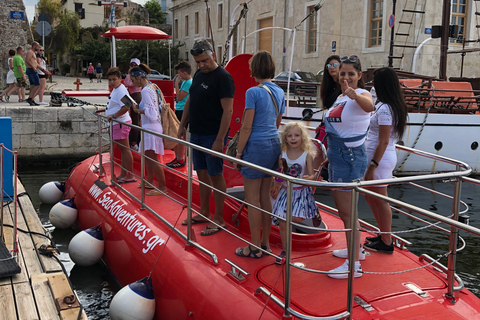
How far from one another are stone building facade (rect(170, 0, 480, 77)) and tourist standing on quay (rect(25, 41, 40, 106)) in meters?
6.01

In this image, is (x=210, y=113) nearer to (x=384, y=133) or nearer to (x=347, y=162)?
(x=347, y=162)

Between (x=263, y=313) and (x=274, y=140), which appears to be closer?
(x=263, y=313)

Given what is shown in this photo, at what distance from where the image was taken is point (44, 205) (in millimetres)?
9367

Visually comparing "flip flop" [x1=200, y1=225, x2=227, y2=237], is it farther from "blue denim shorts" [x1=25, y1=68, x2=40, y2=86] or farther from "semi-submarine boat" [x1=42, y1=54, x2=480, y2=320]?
"blue denim shorts" [x1=25, y1=68, x2=40, y2=86]

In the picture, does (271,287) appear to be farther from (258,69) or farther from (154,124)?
(154,124)

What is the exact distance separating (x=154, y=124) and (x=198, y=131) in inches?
60.0

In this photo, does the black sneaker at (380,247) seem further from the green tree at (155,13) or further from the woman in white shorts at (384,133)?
the green tree at (155,13)

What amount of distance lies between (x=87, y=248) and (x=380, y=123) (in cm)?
356

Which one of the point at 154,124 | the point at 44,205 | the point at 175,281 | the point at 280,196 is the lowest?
the point at 44,205

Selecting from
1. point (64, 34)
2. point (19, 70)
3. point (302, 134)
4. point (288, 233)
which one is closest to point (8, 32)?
point (19, 70)

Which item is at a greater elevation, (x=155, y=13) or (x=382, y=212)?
(x=155, y=13)

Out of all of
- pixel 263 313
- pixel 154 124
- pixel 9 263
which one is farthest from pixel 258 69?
pixel 9 263

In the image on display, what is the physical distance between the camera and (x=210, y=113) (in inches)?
180

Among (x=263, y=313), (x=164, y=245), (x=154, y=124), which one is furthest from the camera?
(x=154, y=124)
